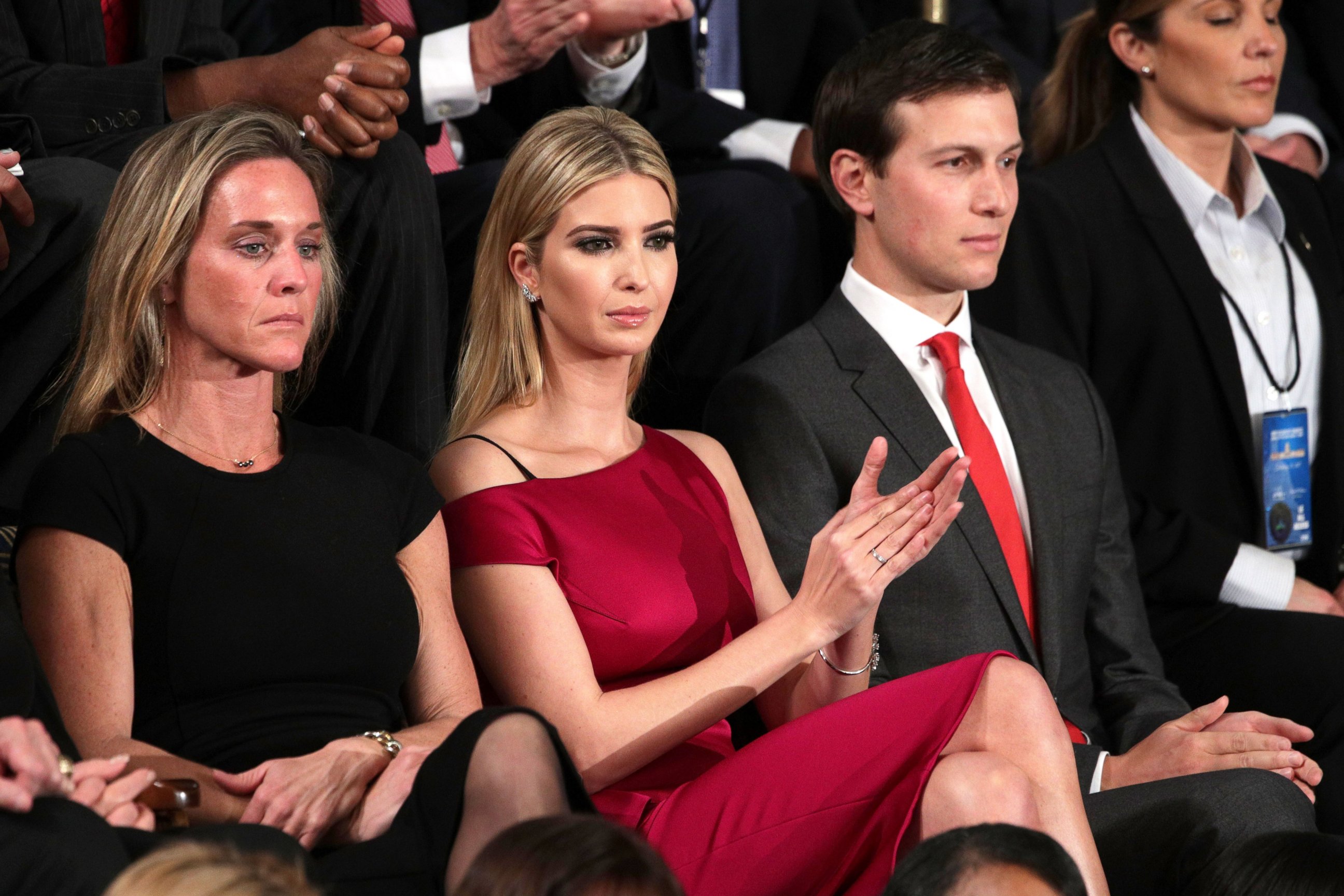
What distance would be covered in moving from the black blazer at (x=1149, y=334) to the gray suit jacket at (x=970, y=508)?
36 centimetres

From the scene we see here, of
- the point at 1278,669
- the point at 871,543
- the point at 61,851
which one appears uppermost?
the point at 61,851

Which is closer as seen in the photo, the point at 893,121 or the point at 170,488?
the point at 170,488

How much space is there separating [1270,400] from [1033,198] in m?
0.61

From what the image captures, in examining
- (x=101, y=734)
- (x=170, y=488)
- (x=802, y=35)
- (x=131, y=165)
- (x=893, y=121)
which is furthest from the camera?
(x=802, y=35)

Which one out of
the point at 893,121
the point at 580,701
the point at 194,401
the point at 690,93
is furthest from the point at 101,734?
the point at 690,93

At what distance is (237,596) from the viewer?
73.5 inches

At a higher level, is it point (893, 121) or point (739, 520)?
point (893, 121)

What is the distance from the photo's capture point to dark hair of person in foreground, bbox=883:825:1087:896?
→ 60.6 inches

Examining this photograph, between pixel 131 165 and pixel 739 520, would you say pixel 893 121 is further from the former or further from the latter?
pixel 131 165

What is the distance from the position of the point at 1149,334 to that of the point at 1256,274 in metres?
0.34

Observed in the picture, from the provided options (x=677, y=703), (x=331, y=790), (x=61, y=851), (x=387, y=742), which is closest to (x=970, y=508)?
(x=677, y=703)

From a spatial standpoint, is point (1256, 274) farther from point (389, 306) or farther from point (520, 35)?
point (389, 306)

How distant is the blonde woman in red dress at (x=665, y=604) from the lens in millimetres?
1903

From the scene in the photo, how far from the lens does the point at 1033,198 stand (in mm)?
3160
